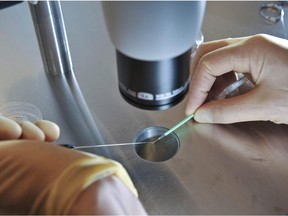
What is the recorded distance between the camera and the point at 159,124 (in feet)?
2.10

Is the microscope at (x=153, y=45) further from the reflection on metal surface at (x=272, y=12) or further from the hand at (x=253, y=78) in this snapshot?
the reflection on metal surface at (x=272, y=12)

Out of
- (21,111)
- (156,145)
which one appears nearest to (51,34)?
(21,111)

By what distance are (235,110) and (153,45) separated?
0.92 feet

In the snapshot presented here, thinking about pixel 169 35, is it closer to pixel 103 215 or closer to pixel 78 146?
pixel 103 215

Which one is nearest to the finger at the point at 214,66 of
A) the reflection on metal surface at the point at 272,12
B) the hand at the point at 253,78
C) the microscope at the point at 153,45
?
the hand at the point at 253,78

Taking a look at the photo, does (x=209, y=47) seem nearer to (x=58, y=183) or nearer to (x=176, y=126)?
(x=176, y=126)

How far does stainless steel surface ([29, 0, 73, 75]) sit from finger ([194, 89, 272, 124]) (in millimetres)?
247

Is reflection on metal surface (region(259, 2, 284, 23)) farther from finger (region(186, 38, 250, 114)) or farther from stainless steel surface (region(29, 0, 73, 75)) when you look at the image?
stainless steel surface (region(29, 0, 73, 75))

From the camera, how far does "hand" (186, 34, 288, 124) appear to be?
0.59 metres

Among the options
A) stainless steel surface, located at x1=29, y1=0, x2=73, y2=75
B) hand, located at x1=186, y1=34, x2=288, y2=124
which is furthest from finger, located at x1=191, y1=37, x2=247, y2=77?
stainless steel surface, located at x1=29, y1=0, x2=73, y2=75

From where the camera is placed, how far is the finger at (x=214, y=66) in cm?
59

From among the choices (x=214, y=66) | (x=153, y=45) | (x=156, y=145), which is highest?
(x=153, y=45)

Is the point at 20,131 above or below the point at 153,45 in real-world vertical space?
below

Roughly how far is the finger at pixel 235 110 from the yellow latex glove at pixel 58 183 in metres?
0.23
